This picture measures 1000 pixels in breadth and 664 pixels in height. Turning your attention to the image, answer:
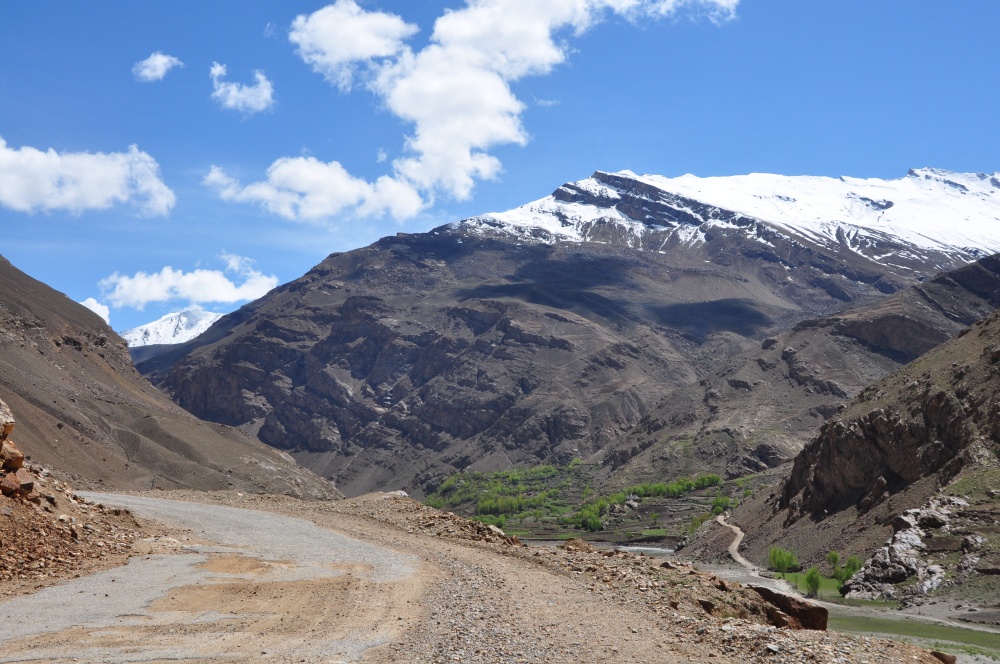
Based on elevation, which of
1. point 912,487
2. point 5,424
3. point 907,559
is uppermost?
point 5,424

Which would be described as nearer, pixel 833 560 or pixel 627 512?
pixel 833 560

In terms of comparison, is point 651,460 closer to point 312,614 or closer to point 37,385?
point 37,385

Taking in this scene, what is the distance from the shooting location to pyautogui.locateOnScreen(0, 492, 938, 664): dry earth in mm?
14992

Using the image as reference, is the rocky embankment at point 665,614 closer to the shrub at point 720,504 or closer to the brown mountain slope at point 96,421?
the brown mountain slope at point 96,421

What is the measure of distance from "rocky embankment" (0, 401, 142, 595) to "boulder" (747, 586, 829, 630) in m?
15.4

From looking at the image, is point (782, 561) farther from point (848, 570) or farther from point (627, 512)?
point (627, 512)

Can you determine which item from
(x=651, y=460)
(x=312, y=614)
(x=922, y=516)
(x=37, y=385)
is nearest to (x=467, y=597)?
(x=312, y=614)

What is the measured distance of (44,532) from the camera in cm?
2045

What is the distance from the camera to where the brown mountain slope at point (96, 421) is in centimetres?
8831

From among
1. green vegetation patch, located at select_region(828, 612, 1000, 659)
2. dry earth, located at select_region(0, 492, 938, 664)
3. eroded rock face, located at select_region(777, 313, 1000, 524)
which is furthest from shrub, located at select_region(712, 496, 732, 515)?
dry earth, located at select_region(0, 492, 938, 664)

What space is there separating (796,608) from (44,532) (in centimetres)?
1778

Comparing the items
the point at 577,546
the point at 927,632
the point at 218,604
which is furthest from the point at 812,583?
the point at 218,604

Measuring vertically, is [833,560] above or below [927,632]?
above

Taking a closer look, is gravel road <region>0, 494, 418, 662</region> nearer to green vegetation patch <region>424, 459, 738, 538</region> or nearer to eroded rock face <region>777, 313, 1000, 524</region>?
eroded rock face <region>777, 313, 1000, 524</region>
